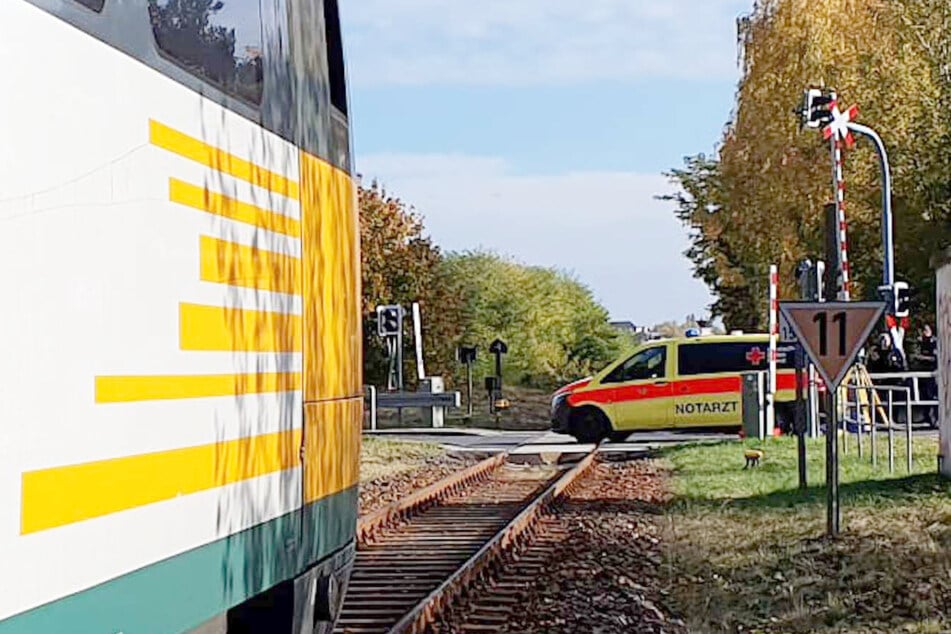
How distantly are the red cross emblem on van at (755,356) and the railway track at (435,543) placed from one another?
7363 millimetres

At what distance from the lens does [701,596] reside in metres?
11.5

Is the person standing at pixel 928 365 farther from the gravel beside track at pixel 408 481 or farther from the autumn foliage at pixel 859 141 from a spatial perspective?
the gravel beside track at pixel 408 481

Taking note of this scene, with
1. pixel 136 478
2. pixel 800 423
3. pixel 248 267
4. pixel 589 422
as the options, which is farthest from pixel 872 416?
pixel 136 478

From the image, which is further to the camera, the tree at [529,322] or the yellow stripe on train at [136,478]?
the tree at [529,322]

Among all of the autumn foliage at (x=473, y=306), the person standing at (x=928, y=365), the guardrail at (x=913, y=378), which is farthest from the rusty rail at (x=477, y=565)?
the autumn foliage at (x=473, y=306)

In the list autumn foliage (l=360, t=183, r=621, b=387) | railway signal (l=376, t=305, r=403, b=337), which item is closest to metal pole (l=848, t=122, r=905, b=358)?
railway signal (l=376, t=305, r=403, b=337)

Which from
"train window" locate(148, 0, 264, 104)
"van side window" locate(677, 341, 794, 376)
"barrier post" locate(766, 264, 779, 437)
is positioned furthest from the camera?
"van side window" locate(677, 341, 794, 376)

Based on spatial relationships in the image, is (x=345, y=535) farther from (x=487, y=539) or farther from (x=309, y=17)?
(x=487, y=539)

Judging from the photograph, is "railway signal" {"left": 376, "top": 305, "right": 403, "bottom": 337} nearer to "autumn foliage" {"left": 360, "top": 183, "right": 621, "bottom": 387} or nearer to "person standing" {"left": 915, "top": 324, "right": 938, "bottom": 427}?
"autumn foliage" {"left": 360, "top": 183, "right": 621, "bottom": 387}

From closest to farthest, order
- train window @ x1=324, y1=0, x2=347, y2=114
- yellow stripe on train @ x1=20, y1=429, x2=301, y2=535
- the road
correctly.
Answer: yellow stripe on train @ x1=20, y1=429, x2=301, y2=535 → train window @ x1=324, y1=0, x2=347, y2=114 → the road

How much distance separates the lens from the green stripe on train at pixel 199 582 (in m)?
4.07

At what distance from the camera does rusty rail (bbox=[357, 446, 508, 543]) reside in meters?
15.4

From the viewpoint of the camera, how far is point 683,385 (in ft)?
99.0

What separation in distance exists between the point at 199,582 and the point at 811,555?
827 cm
